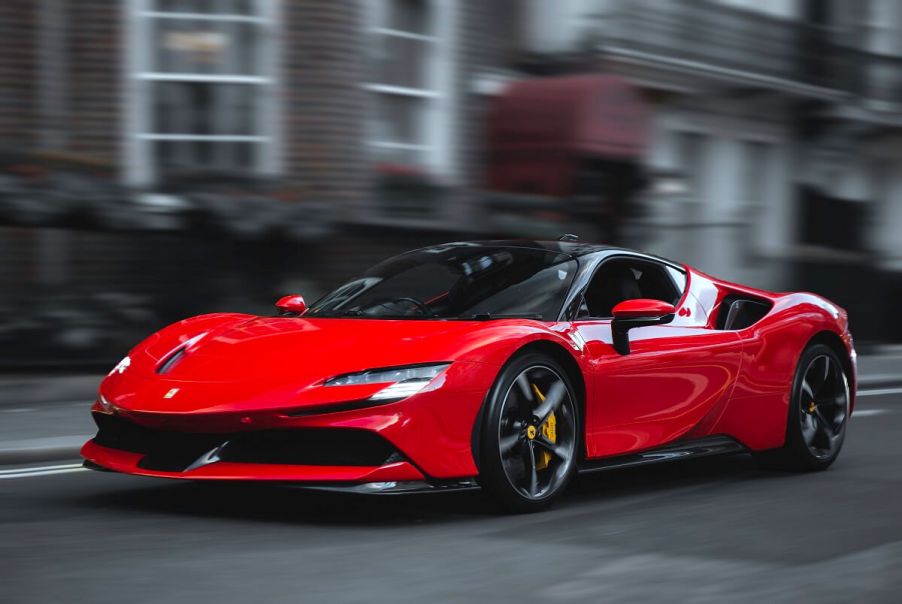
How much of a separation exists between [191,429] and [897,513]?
3.17 meters

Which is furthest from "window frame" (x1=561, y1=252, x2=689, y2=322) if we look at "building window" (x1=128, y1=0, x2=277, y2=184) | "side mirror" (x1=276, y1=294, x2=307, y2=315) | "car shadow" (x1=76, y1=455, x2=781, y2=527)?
"building window" (x1=128, y1=0, x2=277, y2=184)

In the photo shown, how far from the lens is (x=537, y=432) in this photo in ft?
20.6

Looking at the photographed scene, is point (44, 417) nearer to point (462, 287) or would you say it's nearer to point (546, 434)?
point (462, 287)

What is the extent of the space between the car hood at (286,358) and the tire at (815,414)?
2.26 meters

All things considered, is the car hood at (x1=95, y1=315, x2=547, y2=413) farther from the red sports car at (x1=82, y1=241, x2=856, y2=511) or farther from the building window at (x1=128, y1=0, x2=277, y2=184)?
the building window at (x1=128, y1=0, x2=277, y2=184)

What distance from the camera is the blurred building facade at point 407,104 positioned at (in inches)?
501

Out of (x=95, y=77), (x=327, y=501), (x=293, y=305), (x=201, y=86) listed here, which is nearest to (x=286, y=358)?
(x=327, y=501)

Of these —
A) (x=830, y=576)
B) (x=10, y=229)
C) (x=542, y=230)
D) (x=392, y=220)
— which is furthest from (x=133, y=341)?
(x=830, y=576)

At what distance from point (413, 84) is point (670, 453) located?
8763 millimetres

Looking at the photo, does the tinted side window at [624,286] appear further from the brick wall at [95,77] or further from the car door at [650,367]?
the brick wall at [95,77]

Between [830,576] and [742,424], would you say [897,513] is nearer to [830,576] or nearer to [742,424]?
[742,424]

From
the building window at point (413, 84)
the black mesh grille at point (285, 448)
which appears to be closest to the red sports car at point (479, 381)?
the black mesh grille at point (285, 448)

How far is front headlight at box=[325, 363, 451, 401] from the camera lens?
579 cm

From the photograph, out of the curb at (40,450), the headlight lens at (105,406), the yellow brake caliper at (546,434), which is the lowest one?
the curb at (40,450)
